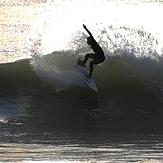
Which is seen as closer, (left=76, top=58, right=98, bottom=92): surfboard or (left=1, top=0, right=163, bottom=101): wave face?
(left=76, top=58, right=98, bottom=92): surfboard

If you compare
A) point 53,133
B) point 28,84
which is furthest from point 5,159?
point 28,84

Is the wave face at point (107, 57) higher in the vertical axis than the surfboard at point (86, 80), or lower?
higher

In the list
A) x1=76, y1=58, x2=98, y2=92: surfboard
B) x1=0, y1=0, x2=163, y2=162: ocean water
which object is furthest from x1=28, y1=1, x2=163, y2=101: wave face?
x1=76, y1=58, x2=98, y2=92: surfboard

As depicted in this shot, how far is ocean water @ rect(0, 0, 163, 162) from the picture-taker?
5410 mm

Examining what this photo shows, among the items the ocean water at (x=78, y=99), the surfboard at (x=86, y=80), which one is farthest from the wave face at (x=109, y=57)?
the surfboard at (x=86, y=80)

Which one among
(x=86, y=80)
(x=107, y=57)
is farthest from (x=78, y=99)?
(x=107, y=57)

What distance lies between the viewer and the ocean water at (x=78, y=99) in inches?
213

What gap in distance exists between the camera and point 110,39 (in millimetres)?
12641

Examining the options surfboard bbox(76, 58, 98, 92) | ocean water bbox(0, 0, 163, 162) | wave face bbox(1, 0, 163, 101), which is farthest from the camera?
wave face bbox(1, 0, 163, 101)

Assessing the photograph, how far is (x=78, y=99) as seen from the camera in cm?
841

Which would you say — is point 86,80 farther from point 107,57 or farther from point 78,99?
point 107,57

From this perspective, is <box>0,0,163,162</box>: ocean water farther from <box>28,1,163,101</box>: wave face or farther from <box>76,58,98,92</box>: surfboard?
<box>76,58,98,92</box>: surfboard

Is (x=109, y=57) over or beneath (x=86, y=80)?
over

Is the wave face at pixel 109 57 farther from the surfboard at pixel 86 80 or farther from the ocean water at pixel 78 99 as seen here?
the surfboard at pixel 86 80
